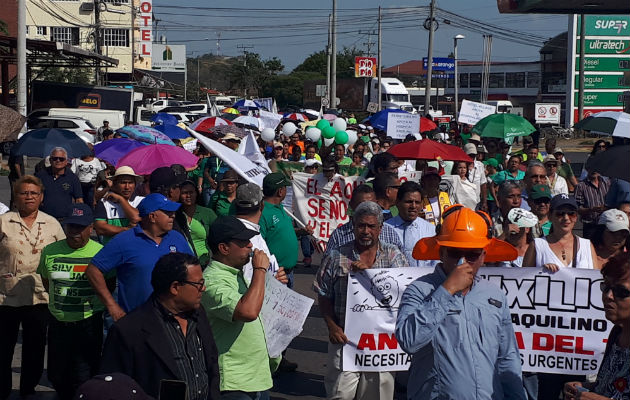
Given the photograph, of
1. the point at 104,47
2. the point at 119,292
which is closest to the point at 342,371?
→ the point at 119,292

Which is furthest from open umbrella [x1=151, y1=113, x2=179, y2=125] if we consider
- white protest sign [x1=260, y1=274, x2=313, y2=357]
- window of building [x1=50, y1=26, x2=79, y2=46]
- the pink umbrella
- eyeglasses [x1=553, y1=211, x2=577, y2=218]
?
window of building [x1=50, y1=26, x2=79, y2=46]

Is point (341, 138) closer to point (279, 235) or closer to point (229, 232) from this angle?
point (279, 235)

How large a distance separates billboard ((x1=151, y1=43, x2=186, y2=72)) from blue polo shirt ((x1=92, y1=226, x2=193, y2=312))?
344 feet

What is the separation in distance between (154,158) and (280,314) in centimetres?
454

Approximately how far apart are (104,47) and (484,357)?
7700cm

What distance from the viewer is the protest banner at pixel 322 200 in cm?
1138

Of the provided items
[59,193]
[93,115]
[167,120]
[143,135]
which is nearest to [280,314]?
[59,193]

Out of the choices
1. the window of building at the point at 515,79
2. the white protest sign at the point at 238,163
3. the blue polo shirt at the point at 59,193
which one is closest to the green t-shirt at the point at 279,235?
the white protest sign at the point at 238,163

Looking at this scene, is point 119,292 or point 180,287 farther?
point 119,292

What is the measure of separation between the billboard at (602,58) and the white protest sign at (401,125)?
42964 mm

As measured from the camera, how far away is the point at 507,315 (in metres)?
4.46

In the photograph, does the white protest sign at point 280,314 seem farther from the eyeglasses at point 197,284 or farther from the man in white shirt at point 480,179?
the man in white shirt at point 480,179

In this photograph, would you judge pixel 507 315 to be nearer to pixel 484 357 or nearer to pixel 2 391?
pixel 484 357

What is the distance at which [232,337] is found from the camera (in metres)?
5.08
